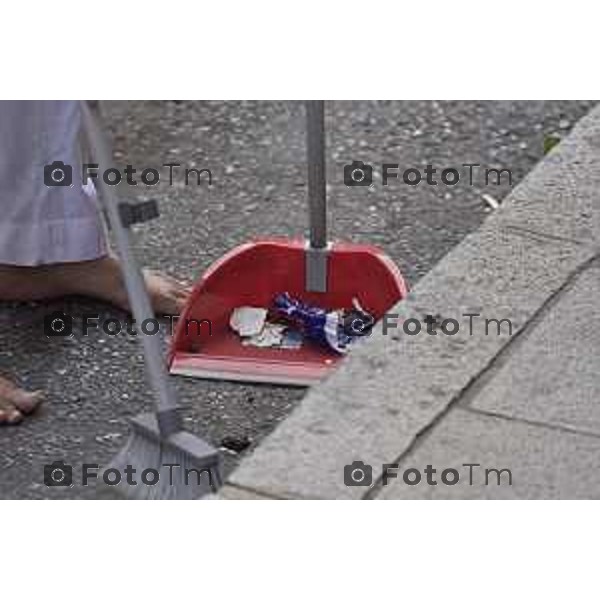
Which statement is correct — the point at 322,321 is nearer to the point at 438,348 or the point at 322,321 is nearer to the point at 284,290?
the point at 284,290

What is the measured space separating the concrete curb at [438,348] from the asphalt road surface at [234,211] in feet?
0.62

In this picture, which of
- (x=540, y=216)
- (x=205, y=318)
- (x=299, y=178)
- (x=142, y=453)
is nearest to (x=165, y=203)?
(x=299, y=178)

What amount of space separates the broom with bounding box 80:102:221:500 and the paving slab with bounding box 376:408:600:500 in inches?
10.2

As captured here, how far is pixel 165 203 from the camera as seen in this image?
3273 millimetres

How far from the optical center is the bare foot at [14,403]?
8.45ft

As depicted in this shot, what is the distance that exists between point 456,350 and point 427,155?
991 millimetres

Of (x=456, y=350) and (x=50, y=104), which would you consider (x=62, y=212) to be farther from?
(x=456, y=350)

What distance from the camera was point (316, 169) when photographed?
9.04ft

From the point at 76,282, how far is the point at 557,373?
2.83ft
